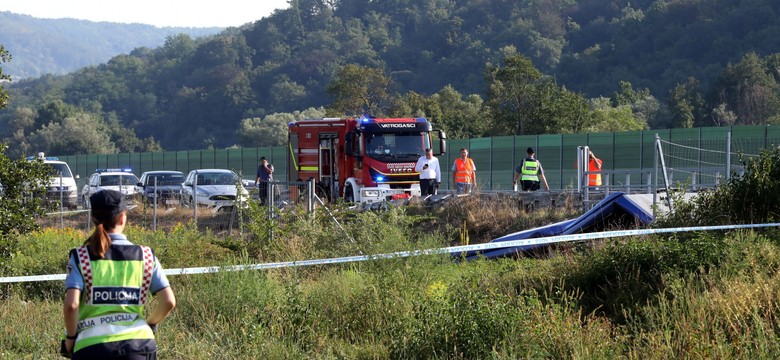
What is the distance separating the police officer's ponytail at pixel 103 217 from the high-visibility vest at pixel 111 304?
55mm

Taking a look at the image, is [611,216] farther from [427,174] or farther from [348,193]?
[348,193]

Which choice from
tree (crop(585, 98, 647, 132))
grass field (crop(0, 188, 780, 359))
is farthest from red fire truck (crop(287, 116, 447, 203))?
tree (crop(585, 98, 647, 132))

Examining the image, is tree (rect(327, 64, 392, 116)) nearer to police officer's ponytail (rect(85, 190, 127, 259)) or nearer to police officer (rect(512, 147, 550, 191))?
police officer (rect(512, 147, 550, 191))

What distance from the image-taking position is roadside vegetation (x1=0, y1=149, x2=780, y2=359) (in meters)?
8.54

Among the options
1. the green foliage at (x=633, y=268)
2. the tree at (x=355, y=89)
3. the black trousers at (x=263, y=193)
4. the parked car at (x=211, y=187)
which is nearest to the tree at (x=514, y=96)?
the tree at (x=355, y=89)

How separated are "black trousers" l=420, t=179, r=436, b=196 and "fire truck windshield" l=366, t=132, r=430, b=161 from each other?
1.97m

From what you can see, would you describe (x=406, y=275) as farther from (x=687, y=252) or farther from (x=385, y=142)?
(x=385, y=142)

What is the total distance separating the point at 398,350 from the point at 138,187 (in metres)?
27.6

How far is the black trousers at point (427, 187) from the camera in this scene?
2550 centimetres

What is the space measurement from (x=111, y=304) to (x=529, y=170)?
19468 mm

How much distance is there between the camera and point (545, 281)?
36.7 ft

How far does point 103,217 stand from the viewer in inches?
242

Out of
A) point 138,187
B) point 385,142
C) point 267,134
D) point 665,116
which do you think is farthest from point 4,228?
point 267,134

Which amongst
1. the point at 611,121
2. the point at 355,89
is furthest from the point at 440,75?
the point at 611,121
